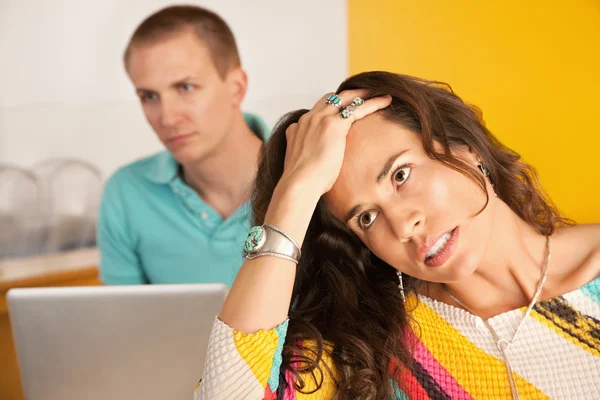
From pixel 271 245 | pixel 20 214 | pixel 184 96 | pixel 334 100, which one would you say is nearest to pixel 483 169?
pixel 334 100

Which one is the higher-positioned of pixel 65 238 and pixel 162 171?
pixel 162 171

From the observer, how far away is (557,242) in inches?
60.0

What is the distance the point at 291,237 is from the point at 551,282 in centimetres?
58

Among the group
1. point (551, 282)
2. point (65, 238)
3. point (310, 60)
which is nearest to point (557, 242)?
point (551, 282)

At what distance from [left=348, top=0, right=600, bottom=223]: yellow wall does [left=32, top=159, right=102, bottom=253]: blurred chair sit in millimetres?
1507

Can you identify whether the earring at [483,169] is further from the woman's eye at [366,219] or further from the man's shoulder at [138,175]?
the man's shoulder at [138,175]

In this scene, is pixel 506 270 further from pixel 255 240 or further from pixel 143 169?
pixel 143 169

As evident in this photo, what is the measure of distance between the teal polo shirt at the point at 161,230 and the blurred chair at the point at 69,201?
44cm

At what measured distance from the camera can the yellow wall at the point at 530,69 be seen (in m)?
2.46

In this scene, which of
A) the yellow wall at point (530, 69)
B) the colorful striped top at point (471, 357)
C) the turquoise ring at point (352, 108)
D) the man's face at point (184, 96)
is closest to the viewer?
the colorful striped top at point (471, 357)

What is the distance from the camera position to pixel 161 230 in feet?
8.80

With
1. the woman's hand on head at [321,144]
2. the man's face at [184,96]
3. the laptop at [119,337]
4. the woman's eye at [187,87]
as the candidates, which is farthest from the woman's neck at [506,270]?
the woman's eye at [187,87]

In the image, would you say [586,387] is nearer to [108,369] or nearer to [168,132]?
[108,369]

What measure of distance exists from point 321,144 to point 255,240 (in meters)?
0.24
